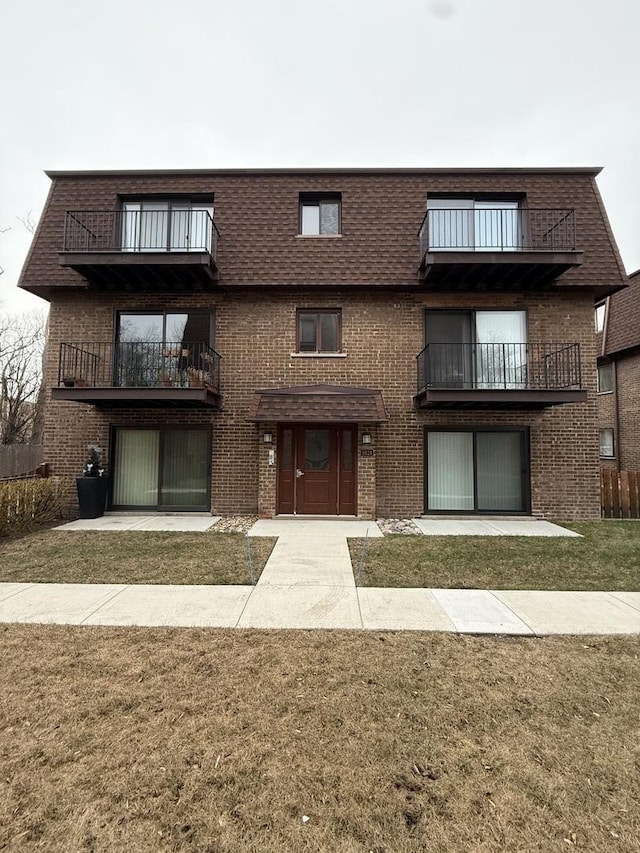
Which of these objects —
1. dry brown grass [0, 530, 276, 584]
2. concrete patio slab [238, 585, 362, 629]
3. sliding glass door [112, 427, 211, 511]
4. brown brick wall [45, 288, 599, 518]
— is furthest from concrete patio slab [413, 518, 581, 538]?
sliding glass door [112, 427, 211, 511]

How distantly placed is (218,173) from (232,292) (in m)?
3.11

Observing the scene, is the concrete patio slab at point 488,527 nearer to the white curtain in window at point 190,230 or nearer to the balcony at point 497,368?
the balcony at point 497,368

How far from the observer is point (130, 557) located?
6523 millimetres

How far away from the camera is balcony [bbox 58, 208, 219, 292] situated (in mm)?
9219

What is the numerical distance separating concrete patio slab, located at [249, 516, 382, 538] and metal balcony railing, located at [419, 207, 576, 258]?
255 inches

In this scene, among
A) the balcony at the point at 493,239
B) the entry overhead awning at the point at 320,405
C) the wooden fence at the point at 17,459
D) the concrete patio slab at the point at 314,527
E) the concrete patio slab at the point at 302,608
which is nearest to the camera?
the concrete patio slab at the point at 302,608

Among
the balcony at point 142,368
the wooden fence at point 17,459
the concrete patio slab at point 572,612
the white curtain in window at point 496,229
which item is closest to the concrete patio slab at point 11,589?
the balcony at point 142,368

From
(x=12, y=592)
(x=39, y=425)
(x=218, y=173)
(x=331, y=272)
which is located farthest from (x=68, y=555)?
(x=39, y=425)

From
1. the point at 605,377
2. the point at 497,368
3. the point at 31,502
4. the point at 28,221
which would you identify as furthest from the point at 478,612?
the point at 28,221

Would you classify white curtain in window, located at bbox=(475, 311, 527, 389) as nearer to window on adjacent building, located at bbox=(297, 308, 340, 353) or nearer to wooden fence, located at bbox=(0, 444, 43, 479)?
window on adjacent building, located at bbox=(297, 308, 340, 353)

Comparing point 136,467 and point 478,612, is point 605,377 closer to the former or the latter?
point 478,612

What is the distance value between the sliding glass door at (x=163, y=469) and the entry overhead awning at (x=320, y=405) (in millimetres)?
1882

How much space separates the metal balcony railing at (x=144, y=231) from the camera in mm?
9922

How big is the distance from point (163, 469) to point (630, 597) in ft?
30.5
